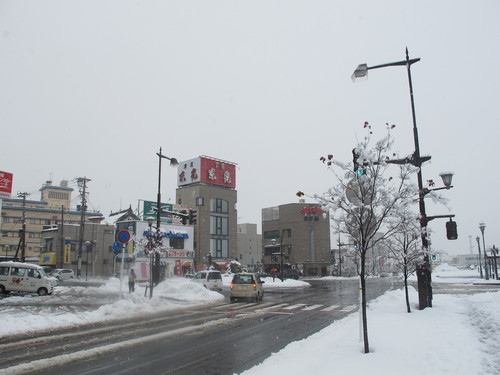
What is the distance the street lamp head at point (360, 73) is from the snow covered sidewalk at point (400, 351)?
23.1 ft

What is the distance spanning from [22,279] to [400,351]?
24.5m

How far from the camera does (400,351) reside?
7.63 metres

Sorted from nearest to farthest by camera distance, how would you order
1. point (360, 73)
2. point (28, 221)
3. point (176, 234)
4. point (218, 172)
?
point (360, 73) < point (176, 234) < point (218, 172) < point (28, 221)

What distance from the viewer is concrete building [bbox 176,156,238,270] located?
6756 cm

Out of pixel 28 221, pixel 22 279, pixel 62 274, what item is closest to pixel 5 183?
pixel 22 279

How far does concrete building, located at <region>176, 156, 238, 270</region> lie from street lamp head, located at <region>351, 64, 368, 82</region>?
189ft

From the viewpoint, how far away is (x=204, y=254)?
219 feet

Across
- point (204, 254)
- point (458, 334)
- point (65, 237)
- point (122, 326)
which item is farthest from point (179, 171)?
point (458, 334)

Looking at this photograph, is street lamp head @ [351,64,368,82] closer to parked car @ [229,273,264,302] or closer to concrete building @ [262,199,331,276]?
parked car @ [229,273,264,302]

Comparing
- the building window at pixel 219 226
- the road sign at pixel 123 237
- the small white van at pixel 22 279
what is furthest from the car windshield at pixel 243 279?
the building window at pixel 219 226

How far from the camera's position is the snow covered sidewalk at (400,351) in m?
6.57

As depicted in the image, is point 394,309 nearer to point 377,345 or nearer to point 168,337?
point 377,345

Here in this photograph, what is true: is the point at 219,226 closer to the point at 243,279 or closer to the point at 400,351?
the point at 243,279

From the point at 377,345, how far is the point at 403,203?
3.16m
